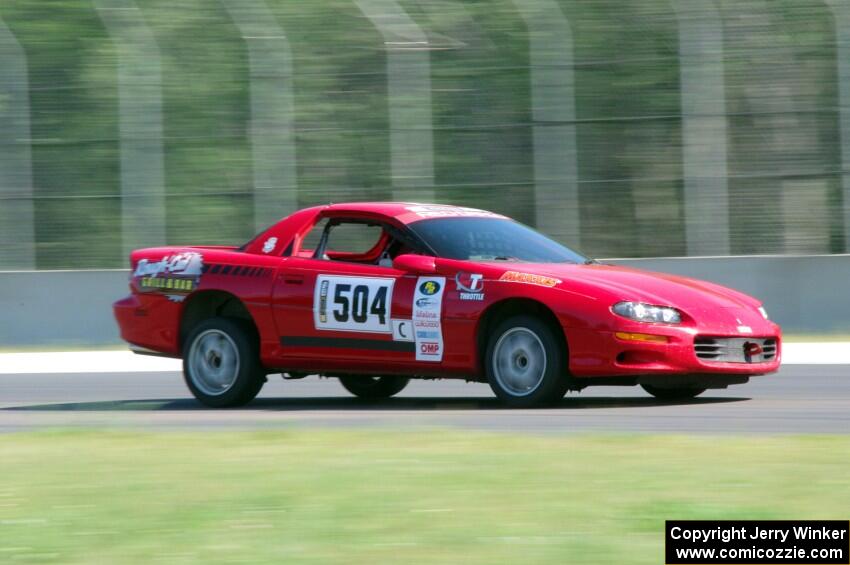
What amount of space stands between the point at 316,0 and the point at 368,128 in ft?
6.65

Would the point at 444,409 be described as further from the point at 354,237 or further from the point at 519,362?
the point at 354,237

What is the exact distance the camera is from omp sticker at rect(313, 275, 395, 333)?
10.3 metres

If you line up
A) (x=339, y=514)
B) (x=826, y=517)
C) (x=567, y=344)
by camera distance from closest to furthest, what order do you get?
1. (x=826, y=517)
2. (x=339, y=514)
3. (x=567, y=344)

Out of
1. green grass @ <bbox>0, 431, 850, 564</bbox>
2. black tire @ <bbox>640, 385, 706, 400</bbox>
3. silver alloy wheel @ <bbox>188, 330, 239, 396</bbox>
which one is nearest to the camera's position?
green grass @ <bbox>0, 431, 850, 564</bbox>

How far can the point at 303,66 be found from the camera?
19.0 metres

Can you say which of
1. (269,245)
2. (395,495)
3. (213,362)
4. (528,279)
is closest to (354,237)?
(269,245)

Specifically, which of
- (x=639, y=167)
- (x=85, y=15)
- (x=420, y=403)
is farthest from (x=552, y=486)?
(x=85, y=15)

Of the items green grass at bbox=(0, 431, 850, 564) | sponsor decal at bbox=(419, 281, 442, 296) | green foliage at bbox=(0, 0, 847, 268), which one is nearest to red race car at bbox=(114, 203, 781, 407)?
sponsor decal at bbox=(419, 281, 442, 296)

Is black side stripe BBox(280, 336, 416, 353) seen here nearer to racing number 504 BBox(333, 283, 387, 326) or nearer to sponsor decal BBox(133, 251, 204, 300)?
racing number 504 BBox(333, 283, 387, 326)

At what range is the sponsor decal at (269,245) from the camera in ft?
36.1

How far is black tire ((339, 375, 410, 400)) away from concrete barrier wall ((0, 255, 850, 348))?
6.17 m

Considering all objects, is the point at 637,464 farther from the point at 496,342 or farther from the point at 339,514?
the point at 496,342

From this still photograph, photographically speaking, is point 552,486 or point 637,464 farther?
point 637,464

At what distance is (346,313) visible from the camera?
10.4 metres
